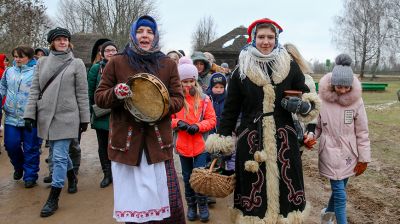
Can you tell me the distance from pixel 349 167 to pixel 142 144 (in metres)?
2.13

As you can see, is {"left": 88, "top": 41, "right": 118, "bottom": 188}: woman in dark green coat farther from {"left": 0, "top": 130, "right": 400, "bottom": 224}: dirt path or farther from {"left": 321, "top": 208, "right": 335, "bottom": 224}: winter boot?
{"left": 321, "top": 208, "right": 335, "bottom": 224}: winter boot

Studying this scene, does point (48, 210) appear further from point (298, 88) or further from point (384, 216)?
point (384, 216)

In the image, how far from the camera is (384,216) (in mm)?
4434

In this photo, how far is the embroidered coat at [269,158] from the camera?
3.04m

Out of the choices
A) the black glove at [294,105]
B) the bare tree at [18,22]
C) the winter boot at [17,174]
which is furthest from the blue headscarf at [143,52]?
the bare tree at [18,22]

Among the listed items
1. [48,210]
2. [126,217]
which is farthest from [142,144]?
[48,210]

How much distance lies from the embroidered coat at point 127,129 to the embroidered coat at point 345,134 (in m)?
1.66

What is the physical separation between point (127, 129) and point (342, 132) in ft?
7.00

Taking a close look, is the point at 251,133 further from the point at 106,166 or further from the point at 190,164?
the point at 106,166

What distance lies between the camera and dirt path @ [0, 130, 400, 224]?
431cm

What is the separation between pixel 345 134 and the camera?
3805mm

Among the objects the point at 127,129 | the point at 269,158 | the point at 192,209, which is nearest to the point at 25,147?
the point at 192,209

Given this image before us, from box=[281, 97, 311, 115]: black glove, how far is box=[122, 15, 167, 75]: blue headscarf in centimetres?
103

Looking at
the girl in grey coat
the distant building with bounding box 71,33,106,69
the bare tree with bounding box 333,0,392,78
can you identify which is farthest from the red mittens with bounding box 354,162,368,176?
the bare tree with bounding box 333,0,392,78
